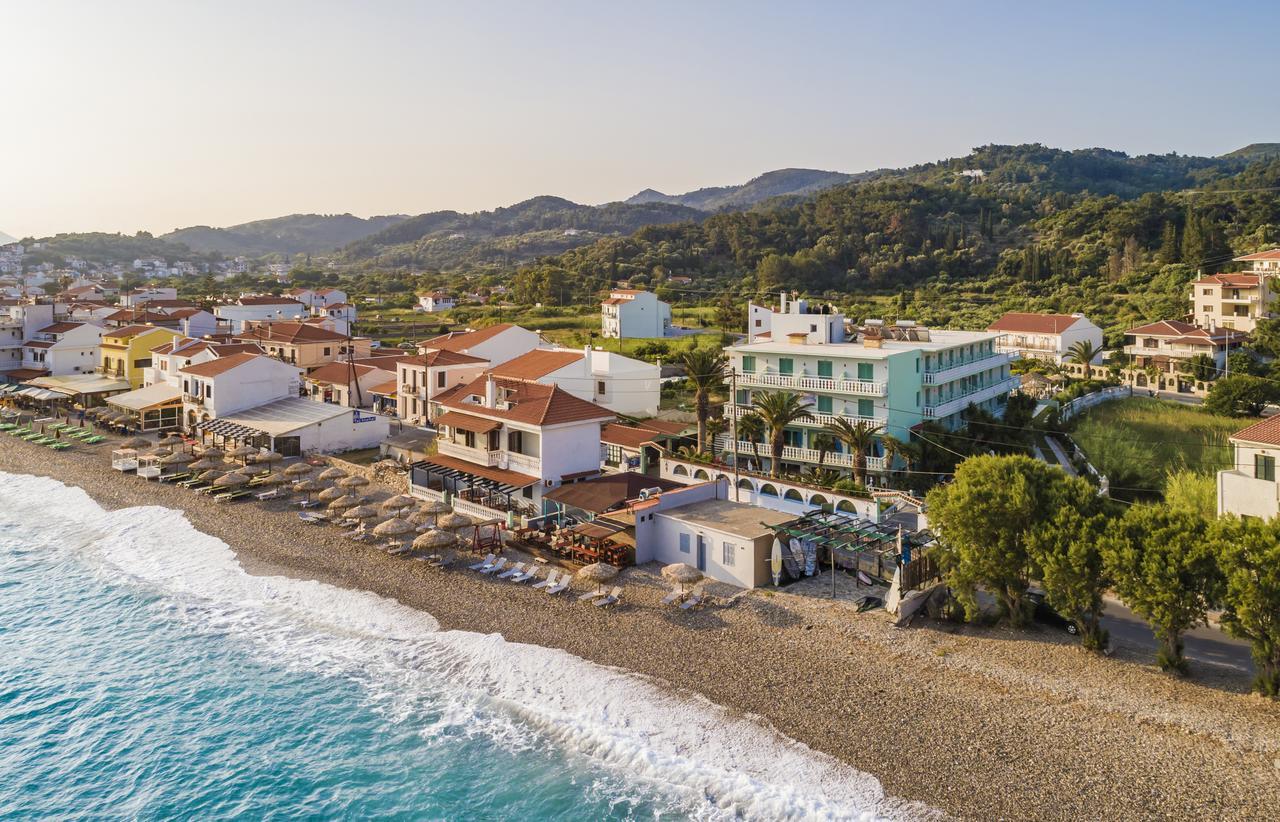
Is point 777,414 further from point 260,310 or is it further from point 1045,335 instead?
point 260,310

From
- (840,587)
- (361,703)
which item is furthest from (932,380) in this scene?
(361,703)

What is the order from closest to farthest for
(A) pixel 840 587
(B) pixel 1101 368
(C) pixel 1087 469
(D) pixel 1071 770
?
(D) pixel 1071 770 → (A) pixel 840 587 → (C) pixel 1087 469 → (B) pixel 1101 368

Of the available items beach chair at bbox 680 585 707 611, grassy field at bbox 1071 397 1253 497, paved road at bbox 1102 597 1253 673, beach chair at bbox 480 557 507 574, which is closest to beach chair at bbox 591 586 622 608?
beach chair at bbox 680 585 707 611

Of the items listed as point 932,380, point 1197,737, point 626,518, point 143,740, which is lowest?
point 143,740

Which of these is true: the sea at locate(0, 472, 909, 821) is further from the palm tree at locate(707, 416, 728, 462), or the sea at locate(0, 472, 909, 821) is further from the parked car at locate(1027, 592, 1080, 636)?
the palm tree at locate(707, 416, 728, 462)

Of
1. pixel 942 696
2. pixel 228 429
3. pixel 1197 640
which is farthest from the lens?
pixel 228 429

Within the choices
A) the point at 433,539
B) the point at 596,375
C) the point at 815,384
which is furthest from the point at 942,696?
the point at 596,375

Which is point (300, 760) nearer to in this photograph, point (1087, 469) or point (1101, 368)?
point (1087, 469)
